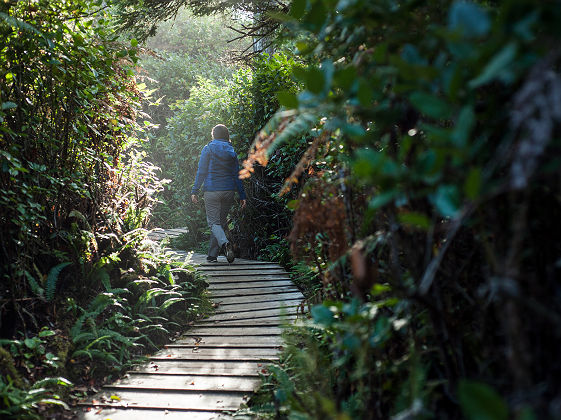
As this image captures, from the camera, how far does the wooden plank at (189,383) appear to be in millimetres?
3387

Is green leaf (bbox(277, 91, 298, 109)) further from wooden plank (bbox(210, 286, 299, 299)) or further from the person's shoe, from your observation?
the person's shoe

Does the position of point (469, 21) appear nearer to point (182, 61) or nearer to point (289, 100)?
point (289, 100)

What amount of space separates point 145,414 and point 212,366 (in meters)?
0.88

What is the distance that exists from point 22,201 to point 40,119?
0.84 meters

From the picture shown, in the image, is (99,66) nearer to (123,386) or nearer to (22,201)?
(22,201)

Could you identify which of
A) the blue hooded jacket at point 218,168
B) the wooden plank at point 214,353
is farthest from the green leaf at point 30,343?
the blue hooded jacket at point 218,168

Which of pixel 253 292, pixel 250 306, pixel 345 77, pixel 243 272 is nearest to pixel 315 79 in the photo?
pixel 345 77

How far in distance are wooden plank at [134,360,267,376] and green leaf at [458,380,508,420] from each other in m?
2.97

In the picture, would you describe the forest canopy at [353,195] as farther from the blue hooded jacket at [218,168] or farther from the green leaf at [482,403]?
the blue hooded jacket at [218,168]

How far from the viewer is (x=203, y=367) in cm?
386

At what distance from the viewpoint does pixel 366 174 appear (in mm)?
951

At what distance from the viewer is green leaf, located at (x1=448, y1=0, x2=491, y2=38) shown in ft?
2.60

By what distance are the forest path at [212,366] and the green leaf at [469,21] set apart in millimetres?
1698

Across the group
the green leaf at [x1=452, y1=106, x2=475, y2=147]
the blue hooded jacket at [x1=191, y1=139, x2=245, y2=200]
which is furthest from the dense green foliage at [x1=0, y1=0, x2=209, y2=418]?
the green leaf at [x1=452, y1=106, x2=475, y2=147]
